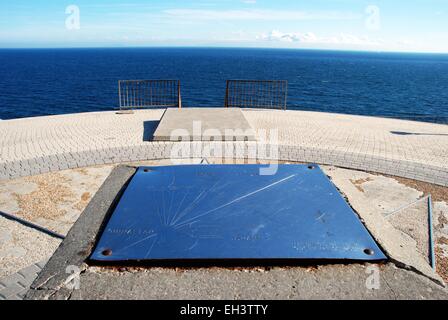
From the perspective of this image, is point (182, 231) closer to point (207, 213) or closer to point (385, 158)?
point (207, 213)

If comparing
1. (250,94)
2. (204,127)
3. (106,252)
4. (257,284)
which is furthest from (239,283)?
(250,94)

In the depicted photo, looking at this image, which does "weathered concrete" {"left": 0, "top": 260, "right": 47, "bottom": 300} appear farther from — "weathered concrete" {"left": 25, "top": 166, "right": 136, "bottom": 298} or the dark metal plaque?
the dark metal plaque

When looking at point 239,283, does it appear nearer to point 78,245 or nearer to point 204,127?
→ point 78,245

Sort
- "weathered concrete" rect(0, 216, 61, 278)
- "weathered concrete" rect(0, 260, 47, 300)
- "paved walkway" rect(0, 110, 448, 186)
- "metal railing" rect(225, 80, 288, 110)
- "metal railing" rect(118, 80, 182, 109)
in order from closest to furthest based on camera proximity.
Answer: "weathered concrete" rect(0, 260, 47, 300) < "weathered concrete" rect(0, 216, 61, 278) < "paved walkway" rect(0, 110, 448, 186) < "metal railing" rect(118, 80, 182, 109) < "metal railing" rect(225, 80, 288, 110)

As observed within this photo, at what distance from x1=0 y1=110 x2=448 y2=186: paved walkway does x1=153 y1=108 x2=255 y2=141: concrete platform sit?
0.45 meters

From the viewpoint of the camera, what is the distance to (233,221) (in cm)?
344

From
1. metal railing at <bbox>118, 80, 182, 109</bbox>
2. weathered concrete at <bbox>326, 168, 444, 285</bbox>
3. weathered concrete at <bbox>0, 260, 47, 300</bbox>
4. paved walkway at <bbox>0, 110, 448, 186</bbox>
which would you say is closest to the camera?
weathered concrete at <bbox>326, 168, 444, 285</bbox>

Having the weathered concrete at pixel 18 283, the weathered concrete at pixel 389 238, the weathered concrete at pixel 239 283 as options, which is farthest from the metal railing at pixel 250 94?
the weathered concrete at pixel 239 283

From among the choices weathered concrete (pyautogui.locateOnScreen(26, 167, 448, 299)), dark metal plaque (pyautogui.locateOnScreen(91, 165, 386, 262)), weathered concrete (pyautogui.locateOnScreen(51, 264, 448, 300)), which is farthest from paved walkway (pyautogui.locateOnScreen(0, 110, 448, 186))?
weathered concrete (pyautogui.locateOnScreen(51, 264, 448, 300))

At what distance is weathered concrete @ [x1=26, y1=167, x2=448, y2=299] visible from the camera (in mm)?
2785

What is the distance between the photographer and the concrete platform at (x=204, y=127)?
389 inches

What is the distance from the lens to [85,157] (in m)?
8.50

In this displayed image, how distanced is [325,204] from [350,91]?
58.5 m

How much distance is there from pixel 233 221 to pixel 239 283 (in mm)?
701
